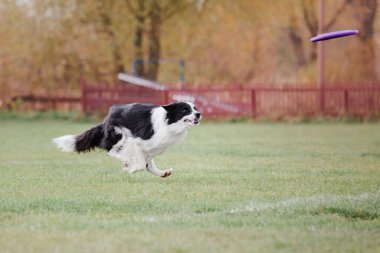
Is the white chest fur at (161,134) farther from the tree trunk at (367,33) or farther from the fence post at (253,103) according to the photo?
the tree trunk at (367,33)

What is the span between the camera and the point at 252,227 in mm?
7129

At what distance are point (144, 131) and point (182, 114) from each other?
2.07ft

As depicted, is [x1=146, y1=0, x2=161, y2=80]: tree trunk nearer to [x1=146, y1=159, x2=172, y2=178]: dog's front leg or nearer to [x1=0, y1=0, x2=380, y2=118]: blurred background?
[x1=0, y1=0, x2=380, y2=118]: blurred background

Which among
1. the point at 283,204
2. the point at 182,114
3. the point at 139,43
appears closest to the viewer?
the point at 283,204

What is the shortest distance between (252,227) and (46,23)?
2880 cm

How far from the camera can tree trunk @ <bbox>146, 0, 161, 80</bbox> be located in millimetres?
34438

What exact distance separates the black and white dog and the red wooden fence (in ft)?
56.7

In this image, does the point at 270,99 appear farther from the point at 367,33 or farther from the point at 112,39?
the point at 367,33

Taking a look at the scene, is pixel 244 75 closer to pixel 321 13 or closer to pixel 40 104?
pixel 40 104

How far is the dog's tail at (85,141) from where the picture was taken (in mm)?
11781

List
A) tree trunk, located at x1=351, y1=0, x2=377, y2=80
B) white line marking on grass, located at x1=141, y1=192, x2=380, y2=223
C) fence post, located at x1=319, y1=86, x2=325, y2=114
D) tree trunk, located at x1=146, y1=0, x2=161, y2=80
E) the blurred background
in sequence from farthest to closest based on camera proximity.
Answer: tree trunk, located at x1=351, y1=0, x2=377, y2=80 → tree trunk, located at x1=146, y1=0, x2=161, y2=80 → the blurred background → fence post, located at x1=319, y1=86, x2=325, y2=114 → white line marking on grass, located at x1=141, y1=192, x2=380, y2=223

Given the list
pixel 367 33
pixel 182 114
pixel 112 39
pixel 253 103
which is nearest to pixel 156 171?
pixel 182 114

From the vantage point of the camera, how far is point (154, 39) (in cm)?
3566

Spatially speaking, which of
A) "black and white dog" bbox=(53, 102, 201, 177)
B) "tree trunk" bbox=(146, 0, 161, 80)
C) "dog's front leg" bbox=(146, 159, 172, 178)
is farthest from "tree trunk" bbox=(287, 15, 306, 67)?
"dog's front leg" bbox=(146, 159, 172, 178)
